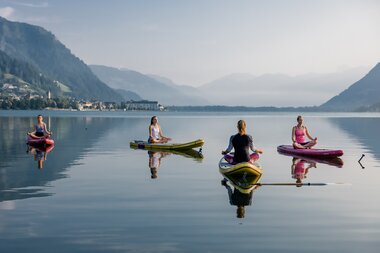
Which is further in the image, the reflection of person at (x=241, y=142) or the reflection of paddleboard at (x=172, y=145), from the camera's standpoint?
the reflection of paddleboard at (x=172, y=145)

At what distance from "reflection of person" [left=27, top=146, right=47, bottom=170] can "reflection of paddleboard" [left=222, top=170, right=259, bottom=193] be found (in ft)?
39.3

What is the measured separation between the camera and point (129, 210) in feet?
56.3

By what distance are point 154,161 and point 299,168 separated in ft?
32.5

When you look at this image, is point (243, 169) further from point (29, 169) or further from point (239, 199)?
point (29, 169)

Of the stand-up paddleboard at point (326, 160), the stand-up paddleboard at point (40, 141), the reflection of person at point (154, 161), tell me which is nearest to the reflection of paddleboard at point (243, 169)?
the reflection of person at point (154, 161)

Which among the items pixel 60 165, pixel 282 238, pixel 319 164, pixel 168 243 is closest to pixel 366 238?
pixel 282 238

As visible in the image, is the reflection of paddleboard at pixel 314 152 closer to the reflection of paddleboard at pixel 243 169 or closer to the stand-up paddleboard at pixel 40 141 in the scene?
the reflection of paddleboard at pixel 243 169

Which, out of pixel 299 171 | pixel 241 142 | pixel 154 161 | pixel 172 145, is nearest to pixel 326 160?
pixel 299 171

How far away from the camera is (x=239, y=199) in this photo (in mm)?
19188

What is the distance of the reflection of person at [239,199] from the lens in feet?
55.7

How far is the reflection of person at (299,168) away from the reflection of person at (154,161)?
7517 mm

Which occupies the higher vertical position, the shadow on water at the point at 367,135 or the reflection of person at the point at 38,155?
the reflection of person at the point at 38,155

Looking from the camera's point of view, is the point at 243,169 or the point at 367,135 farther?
the point at 367,135

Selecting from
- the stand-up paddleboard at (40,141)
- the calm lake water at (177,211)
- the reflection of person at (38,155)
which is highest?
the stand-up paddleboard at (40,141)
